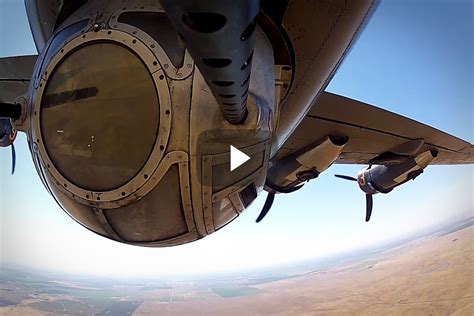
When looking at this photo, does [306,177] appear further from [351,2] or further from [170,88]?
[170,88]

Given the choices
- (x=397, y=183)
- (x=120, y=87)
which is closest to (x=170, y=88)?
(x=120, y=87)

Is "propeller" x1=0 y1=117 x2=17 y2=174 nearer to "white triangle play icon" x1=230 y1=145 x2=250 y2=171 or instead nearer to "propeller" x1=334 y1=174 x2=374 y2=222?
"white triangle play icon" x1=230 y1=145 x2=250 y2=171

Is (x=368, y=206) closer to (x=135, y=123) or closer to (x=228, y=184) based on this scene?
(x=228, y=184)

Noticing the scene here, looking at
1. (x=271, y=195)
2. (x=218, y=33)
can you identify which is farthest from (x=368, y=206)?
(x=218, y=33)

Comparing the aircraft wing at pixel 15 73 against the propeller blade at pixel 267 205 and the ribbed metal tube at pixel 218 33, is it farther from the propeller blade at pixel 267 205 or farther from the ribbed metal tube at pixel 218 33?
the ribbed metal tube at pixel 218 33

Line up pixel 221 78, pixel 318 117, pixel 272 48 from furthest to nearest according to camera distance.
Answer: pixel 318 117, pixel 272 48, pixel 221 78

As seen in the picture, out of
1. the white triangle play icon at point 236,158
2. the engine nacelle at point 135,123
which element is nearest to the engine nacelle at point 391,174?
the engine nacelle at point 135,123
